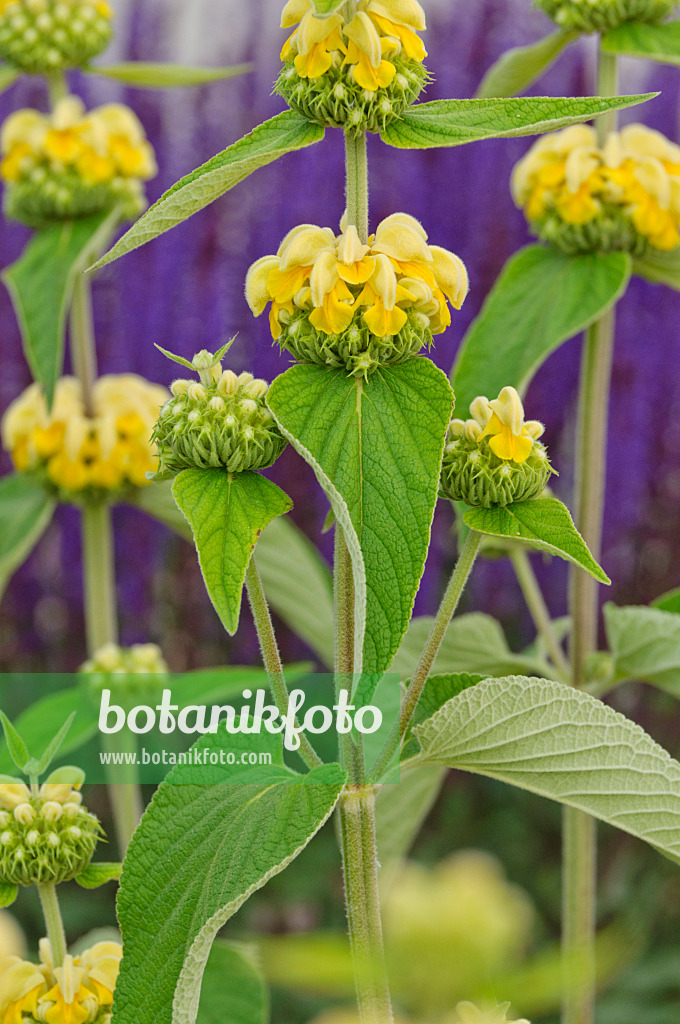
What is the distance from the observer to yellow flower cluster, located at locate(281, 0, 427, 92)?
1.14 feet

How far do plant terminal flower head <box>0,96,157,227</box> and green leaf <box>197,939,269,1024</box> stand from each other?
0.49 meters

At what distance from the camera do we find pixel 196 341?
4.43 feet

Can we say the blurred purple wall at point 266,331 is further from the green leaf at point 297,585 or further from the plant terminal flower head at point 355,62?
the plant terminal flower head at point 355,62

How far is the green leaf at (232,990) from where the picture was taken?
1.50 feet

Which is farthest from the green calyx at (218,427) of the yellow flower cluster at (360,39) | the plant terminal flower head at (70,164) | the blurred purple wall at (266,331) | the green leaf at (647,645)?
the blurred purple wall at (266,331)

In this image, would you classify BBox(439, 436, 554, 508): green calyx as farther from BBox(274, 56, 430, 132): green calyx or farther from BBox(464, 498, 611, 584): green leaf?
BBox(274, 56, 430, 132): green calyx

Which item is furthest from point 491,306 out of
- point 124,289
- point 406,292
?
point 124,289

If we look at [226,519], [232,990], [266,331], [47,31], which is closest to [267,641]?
[226,519]

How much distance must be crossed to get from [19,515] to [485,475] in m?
0.49

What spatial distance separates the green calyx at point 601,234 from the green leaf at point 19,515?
1.25 ft

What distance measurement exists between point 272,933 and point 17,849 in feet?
2.61

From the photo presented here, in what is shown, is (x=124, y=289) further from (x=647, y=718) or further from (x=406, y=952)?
(x=406, y=952)

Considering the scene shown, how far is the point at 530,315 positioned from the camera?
0.64m

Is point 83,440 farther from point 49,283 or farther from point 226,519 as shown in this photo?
point 226,519
